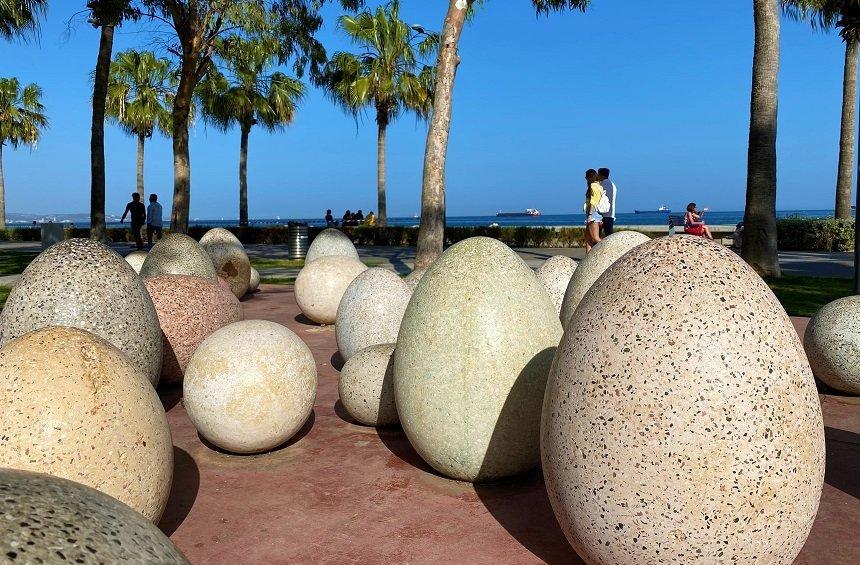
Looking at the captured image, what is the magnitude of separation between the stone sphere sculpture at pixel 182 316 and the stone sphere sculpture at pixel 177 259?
110 inches

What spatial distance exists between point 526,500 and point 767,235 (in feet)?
45.0

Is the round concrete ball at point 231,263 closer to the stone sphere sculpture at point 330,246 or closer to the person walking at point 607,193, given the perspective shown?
the stone sphere sculpture at point 330,246

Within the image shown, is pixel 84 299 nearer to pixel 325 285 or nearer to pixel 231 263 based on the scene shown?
pixel 325 285

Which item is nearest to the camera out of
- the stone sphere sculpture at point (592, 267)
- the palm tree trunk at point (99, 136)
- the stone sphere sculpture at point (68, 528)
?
the stone sphere sculpture at point (68, 528)

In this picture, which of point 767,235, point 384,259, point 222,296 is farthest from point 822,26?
point 222,296

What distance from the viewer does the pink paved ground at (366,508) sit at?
3814 mm

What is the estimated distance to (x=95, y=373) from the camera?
367cm

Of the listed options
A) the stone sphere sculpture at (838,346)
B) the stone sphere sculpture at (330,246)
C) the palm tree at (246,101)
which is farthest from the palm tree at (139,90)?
the stone sphere sculpture at (838,346)

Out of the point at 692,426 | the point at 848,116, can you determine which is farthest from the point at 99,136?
the point at 848,116

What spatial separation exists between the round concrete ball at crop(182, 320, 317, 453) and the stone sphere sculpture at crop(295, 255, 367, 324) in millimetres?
5111

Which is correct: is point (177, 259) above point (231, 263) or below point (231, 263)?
above

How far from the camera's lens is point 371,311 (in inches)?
301

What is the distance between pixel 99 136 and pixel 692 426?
62.3 feet

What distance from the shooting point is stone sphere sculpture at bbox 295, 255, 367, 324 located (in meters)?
10.8
